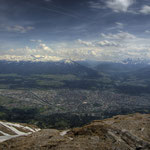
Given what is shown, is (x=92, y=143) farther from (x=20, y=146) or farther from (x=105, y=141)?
(x=20, y=146)

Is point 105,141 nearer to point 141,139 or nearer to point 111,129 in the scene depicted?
point 111,129

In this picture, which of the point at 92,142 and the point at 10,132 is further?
the point at 10,132

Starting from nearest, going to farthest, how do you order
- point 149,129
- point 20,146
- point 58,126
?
1. point 20,146
2. point 149,129
3. point 58,126

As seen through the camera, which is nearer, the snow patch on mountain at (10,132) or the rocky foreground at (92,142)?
the rocky foreground at (92,142)

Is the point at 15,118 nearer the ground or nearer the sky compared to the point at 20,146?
nearer the ground

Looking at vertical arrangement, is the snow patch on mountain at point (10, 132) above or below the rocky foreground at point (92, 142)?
below

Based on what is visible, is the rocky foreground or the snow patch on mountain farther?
the snow patch on mountain

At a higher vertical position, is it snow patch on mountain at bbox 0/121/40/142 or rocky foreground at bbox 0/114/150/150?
rocky foreground at bbox 0/114/150/150

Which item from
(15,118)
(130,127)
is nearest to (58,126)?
(15,118)

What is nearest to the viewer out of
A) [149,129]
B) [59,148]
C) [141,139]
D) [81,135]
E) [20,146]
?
[59,148]

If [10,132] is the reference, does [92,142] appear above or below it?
above

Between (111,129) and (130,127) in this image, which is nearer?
(111,129)
